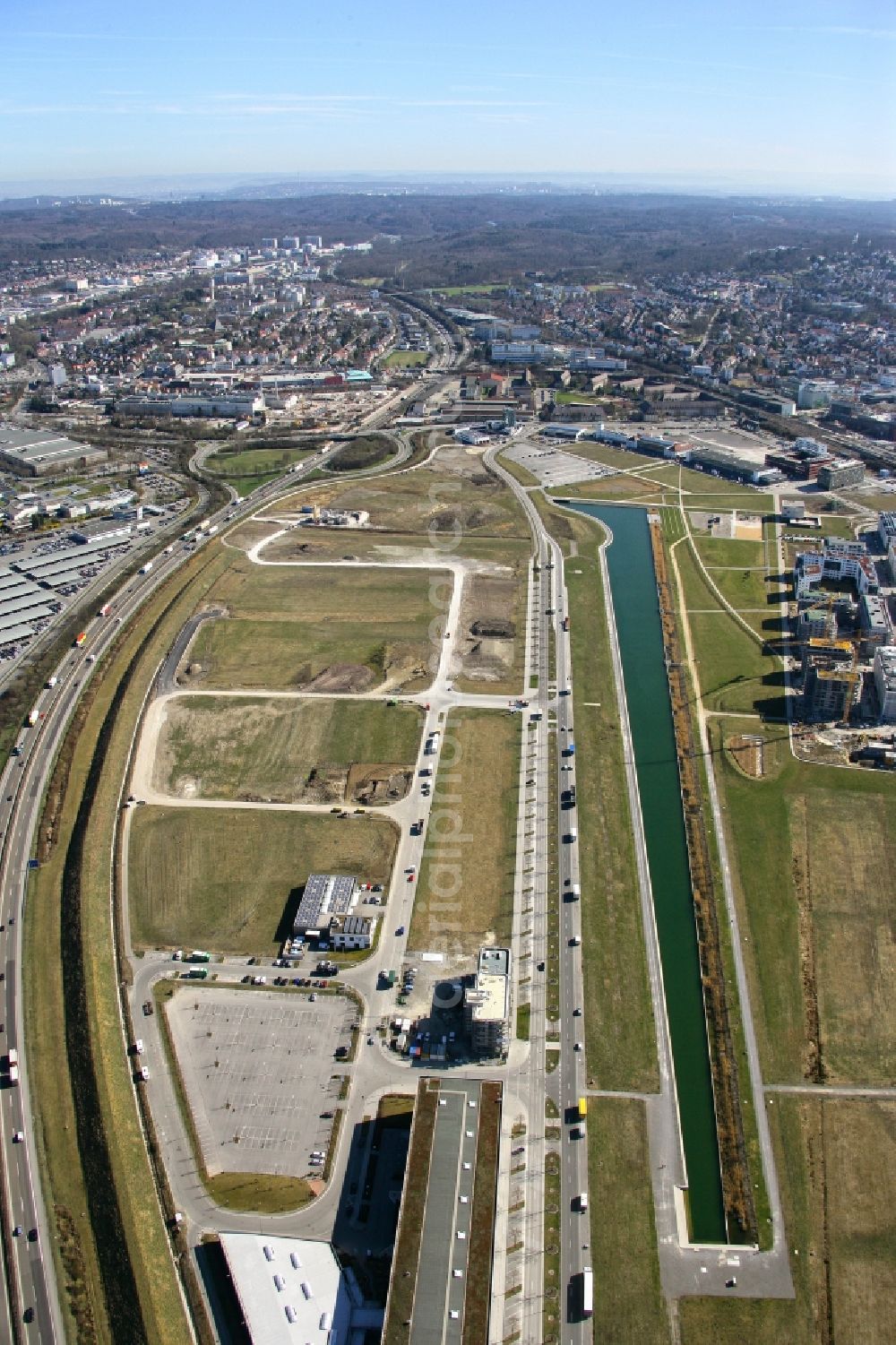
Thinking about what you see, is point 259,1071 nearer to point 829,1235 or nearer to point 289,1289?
point 289,1289

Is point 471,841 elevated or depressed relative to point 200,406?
depressed

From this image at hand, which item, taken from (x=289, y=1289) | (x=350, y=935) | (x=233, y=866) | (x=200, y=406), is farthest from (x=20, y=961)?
(x=200, y=406)

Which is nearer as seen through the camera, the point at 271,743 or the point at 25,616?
the point at 271,743

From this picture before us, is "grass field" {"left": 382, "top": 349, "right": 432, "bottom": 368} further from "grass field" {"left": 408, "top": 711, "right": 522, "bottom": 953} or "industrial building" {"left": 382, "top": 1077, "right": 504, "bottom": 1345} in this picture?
"industrial building" {"left": 382, "top": 1077, "right": 504, "bottom": 1345}

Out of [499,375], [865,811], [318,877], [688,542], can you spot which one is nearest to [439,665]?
[318,877]

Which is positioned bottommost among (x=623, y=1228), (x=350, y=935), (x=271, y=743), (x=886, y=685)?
(x=623, y=1228)

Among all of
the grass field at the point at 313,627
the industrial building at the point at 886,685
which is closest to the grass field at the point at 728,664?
the industrial building at the point at 886,685

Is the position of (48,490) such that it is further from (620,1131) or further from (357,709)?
(620,1131)
